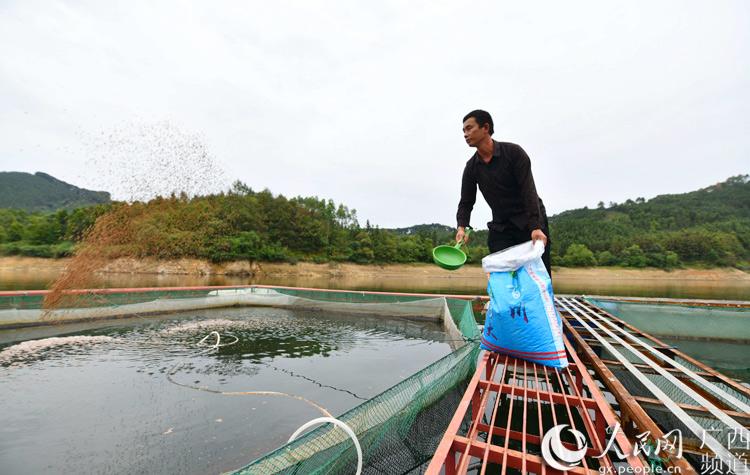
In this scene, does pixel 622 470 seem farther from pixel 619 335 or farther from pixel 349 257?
pixel 349 257

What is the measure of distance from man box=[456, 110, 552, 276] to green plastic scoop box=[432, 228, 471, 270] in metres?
0.38

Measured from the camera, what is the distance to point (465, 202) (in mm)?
4066

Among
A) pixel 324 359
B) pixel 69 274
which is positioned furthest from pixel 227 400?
pixel 69 274

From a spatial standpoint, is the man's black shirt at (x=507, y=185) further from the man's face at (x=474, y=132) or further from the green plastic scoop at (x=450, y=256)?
the green plastic scoop at (x=450, y=256)

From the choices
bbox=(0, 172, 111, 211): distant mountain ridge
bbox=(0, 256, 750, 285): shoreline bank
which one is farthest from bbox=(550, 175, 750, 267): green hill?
bbox=(0, 172, 111, 211): distant mountain ridge

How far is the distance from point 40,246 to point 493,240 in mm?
70701

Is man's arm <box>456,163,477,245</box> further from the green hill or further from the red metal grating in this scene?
the green hill

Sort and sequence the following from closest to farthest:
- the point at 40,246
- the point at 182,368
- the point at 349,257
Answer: the point at 182,368 < the point at 40,246 < the point at 349,257

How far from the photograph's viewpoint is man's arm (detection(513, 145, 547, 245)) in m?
3.35

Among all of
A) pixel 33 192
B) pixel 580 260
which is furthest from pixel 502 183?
pixel 33 192

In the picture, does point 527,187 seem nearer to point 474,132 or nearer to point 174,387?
point 474,132

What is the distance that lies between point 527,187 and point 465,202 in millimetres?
795

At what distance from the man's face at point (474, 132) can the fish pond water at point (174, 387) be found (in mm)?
3971

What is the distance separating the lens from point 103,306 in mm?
10141
